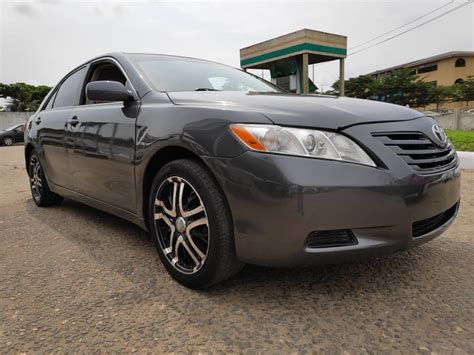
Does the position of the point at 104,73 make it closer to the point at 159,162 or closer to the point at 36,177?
the point at 159,162

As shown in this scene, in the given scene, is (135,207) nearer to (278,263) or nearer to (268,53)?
(278,263)

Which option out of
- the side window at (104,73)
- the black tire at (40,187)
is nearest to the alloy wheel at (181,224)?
the side window at (104,73)

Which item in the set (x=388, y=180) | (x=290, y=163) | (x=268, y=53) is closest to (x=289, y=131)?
(x=290, y=163)

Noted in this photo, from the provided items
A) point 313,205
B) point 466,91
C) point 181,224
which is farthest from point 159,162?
point 466,91

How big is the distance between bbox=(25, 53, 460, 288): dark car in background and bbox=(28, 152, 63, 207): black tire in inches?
77.8

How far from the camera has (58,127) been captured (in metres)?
3.38

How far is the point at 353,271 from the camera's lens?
7.22 feet

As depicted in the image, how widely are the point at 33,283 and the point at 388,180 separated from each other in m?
2.00

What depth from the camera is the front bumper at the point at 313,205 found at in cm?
162

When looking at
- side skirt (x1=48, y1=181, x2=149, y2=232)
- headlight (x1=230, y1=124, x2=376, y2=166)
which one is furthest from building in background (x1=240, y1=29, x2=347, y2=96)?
headlight (x1=230, y1=124, x2=376, y2=166)

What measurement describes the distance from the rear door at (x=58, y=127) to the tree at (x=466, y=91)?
5097 centimetres

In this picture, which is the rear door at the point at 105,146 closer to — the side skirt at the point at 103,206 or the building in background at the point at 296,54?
the side skirt at the point at 103,206

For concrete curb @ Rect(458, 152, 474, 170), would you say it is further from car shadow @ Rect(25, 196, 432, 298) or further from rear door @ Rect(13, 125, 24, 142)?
rear door @ Rect(13, 125, 24, 142)

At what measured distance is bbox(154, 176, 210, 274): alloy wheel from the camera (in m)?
1.96
